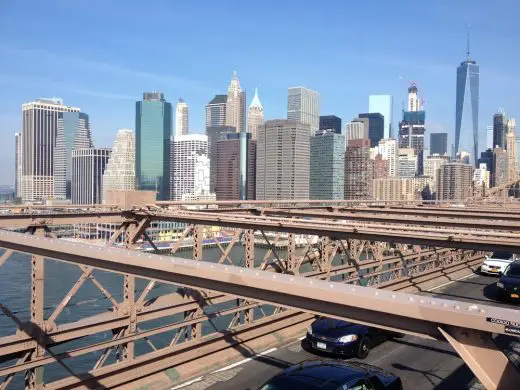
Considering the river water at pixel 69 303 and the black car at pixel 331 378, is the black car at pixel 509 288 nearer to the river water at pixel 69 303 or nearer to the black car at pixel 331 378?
the black car at pixel 331 378

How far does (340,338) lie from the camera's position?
11336mm

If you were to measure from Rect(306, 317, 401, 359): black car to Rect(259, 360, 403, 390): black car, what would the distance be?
9.97 ft

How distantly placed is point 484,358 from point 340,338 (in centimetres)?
866

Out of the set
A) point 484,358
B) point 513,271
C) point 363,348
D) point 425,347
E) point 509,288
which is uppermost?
point 484,358

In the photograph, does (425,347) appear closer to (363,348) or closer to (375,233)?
(363,348)

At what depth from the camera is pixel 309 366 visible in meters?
7.72

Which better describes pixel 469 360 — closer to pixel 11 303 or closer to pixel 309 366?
pixel 309 366

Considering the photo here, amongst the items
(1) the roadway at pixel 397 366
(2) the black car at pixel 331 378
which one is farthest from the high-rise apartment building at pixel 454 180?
(2) the black car at pixel 331 378

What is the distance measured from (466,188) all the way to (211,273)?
174831mm

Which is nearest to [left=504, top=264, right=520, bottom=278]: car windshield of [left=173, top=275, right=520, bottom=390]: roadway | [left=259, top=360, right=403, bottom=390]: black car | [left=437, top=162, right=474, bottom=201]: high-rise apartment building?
[left=173, top=275, right=520, bottom=390]: roadway

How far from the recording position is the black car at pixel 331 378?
693 cm

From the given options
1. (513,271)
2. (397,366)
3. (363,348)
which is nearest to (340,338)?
(363,348)

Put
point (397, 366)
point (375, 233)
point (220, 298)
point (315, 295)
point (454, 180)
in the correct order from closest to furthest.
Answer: point (315, 295) → point (375, 233) → point (397, 366) → point (220, 298) → point (454, 180)

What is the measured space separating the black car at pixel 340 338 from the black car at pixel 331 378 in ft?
9.97
